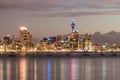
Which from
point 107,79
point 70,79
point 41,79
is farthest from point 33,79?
point 107,79

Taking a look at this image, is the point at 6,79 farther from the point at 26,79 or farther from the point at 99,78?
the point at 99,78

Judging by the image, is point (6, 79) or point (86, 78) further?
point (86, 78)

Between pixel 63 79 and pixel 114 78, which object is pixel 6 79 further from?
pixel 114 78

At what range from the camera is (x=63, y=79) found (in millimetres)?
60594

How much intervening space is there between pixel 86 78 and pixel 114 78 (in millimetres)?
3676

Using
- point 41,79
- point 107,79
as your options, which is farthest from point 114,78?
point 41,79

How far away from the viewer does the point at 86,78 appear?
6253 cm

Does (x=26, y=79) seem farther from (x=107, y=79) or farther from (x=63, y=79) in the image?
(x=107, y=79)

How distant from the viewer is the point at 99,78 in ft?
202

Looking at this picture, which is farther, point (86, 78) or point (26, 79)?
point (86, 78)

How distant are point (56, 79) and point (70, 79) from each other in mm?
1937

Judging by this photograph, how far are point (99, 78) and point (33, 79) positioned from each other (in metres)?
8.46

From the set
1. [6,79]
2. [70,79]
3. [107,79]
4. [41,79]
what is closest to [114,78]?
[107,79]

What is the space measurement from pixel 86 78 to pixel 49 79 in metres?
5.33
